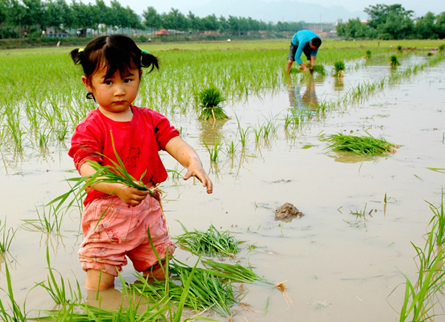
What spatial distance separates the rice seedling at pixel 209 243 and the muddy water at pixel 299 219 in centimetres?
5

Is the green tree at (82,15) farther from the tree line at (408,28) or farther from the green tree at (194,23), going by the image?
the tree line at (408,28)

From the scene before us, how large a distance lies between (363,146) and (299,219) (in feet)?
4.28

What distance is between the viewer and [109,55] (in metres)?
1.54

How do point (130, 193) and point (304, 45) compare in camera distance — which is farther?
point (304, 45)

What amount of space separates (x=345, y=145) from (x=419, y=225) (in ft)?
4.30

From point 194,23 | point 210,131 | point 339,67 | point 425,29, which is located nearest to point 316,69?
point 339,67

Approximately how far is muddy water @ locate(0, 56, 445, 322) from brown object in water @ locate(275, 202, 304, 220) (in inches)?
1.5

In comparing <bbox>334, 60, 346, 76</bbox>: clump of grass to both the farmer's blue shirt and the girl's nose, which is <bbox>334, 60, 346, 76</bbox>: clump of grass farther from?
the girl's nose

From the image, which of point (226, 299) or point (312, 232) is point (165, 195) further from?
point (226, 299)

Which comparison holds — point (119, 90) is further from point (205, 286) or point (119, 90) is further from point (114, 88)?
point (205, 286)

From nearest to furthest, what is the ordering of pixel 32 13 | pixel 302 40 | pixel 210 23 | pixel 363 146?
pixel 363 146
pixel 302 40
pixel 32 13
pixel 210 23

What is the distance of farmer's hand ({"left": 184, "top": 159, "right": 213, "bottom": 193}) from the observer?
147 cm

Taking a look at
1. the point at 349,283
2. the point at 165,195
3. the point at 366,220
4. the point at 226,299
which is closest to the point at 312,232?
the point at 366,220

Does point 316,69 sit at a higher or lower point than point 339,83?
higher
